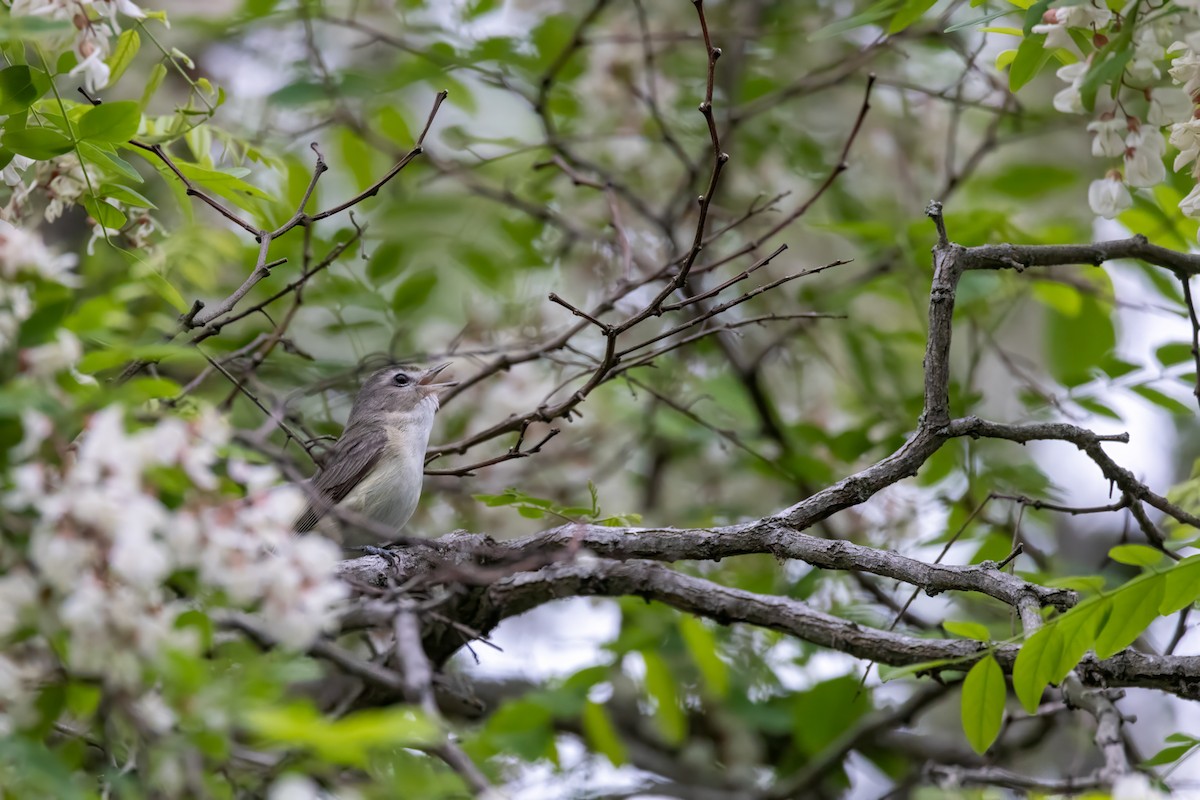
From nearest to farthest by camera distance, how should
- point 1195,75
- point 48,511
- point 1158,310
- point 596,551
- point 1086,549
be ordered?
point 48,511
point 1195,75
point 596,551
point 1158,310
point 1086,549

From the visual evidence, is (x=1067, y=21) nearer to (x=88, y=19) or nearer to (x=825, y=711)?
(x=88, y=19)

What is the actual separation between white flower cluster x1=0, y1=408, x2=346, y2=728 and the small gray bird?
10.1 ft

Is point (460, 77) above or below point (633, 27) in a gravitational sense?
below

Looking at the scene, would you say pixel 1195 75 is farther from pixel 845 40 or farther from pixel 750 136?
pixel 845 40

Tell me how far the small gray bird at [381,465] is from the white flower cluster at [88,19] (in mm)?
2456

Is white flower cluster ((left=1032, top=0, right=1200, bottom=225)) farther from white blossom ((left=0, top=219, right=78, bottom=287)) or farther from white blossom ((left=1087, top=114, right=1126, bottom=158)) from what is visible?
white blossom ((left=0, top=219, right=78, bottom=287))

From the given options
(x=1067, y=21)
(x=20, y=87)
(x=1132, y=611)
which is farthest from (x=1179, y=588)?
(x=20, y=87)

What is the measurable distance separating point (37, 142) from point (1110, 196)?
306 cm

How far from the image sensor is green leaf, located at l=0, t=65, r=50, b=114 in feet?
10.2

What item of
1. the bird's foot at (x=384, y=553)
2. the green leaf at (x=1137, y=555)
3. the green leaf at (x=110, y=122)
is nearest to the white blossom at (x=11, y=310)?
the green leaf at (x=110, y=122)

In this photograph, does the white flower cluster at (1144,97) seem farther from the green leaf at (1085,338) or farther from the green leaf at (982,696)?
the green leaf at (1085,338)

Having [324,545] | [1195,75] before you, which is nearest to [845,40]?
[1195,75]

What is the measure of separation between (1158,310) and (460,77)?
3968 mm

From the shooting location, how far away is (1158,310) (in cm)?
467
